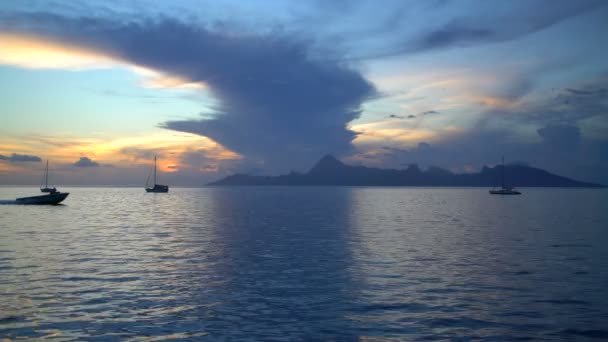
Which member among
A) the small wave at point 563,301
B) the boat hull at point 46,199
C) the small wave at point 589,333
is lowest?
the small wave at point 589,333

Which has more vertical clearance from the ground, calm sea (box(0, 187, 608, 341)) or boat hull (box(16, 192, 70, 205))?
boat hull (box(16, 192, 70, 205))

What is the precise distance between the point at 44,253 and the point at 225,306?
2444cm

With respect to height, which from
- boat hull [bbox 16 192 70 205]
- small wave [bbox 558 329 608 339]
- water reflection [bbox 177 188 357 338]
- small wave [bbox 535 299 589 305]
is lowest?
water reflection [bbox 177 188 357 338]

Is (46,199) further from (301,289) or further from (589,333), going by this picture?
(589,333)

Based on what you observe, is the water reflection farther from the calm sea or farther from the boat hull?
the boat hull

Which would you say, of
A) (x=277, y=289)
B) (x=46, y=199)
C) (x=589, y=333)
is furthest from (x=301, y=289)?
(x=46, y=199)

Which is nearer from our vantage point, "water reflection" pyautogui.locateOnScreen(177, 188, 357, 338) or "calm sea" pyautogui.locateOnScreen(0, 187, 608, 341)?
"calm sea" pyautogui.locateOnScreen(0, 187, 608, 341)

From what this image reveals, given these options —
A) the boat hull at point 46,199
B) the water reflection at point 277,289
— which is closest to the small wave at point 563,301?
the water reflection at point 277,289

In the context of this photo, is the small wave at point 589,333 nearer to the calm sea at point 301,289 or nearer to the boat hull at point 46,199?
the calm sea at point 301,289

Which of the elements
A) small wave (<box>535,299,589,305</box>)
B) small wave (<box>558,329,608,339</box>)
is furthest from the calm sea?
small wave (<box>535,299,589,305</box>)

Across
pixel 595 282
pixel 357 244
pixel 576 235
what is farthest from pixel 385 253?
pixel 576 235

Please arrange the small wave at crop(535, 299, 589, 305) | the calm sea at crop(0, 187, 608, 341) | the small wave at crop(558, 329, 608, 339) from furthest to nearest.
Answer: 1. the small wave at crop(535, 299, 589, 305)
2. the calm sea at crop(0, 187, 608, 341)
3. the small wave at crop(558, 329, 608, 339)

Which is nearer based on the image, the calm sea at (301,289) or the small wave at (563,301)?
the calm sea at (301,289)

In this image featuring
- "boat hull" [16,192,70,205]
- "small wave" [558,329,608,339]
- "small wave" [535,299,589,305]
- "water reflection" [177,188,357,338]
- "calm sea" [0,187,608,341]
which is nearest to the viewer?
"small wave" [558,329,608,339]
